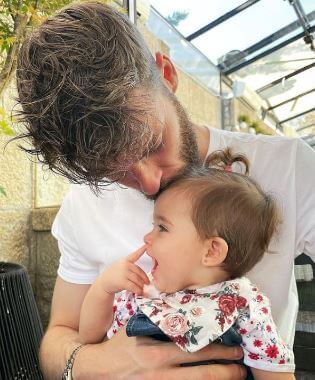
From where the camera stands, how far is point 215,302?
96 centimetres

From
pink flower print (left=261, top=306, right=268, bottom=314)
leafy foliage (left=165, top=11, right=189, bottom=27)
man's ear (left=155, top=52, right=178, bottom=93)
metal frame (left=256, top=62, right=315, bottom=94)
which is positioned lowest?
pink flower print (left=261, top=306, right=268, bottom=314)

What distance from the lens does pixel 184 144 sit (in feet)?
3.54

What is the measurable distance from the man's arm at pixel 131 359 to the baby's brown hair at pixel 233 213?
23 cm

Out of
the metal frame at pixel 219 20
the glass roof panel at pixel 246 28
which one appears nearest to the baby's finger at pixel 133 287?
the metal frame at pixel 219 20

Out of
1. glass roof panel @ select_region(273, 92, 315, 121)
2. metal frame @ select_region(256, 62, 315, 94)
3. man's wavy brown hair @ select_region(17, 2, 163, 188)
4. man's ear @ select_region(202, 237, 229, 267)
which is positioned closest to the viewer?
man's wavy brown hair @ select_region(17, 2, 163, 188)

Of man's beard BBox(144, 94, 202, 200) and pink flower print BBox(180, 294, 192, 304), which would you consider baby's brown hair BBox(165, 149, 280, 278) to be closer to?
man's beard BBox(144, 94, 202, 200)

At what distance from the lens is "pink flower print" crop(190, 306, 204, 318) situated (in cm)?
94

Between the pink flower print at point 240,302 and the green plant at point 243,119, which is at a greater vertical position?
the green plant at point 243,119

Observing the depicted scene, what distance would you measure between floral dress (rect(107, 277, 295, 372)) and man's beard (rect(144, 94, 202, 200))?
30 cm

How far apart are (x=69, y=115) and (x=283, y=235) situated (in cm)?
67

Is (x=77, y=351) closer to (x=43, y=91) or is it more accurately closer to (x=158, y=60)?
(x=43, y=91)

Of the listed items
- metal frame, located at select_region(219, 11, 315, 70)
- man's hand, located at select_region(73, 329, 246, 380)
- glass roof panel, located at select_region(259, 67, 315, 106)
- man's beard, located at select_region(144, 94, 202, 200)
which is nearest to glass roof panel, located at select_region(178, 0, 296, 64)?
metal frame, located at select_region(219, 11, 315, 70)

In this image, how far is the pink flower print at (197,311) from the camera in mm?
942

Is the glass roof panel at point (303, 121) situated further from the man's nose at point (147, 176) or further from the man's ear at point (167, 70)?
the man's nose at point (147, 176)
